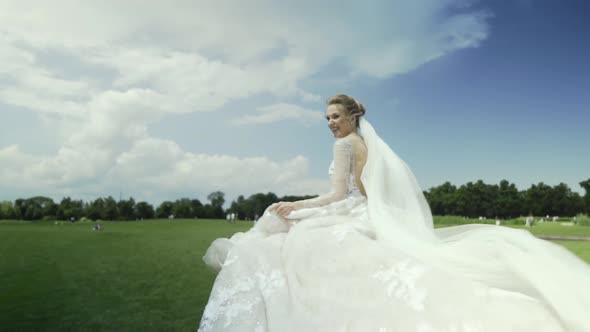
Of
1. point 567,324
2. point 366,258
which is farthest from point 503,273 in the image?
point 366,258

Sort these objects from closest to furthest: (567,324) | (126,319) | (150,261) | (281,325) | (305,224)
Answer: (567,324) → (281,325) → (305,224) → (126,319) → (150,261)

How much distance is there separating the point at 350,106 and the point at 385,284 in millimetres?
2076

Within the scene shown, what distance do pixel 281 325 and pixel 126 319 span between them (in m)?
4.20

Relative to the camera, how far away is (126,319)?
20.7ft

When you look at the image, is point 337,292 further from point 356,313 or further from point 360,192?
point 360,192

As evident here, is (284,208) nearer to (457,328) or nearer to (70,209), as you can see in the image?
(457,328)

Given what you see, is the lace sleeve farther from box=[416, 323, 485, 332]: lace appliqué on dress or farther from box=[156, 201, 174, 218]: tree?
box=[156, 201, 174, 218]: tree

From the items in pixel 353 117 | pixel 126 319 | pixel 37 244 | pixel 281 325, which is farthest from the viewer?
pixel 37 244

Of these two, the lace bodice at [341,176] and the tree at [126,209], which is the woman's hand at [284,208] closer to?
the lace bodice at [341,176]

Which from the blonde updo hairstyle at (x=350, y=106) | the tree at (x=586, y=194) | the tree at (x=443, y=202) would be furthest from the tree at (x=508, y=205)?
the blonde updo hairstyle at (x=350, y=106)

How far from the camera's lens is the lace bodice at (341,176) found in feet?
13.6

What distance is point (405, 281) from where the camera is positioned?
2.90 metres

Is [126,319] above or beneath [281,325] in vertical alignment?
beneath

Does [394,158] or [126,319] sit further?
[126,319]
